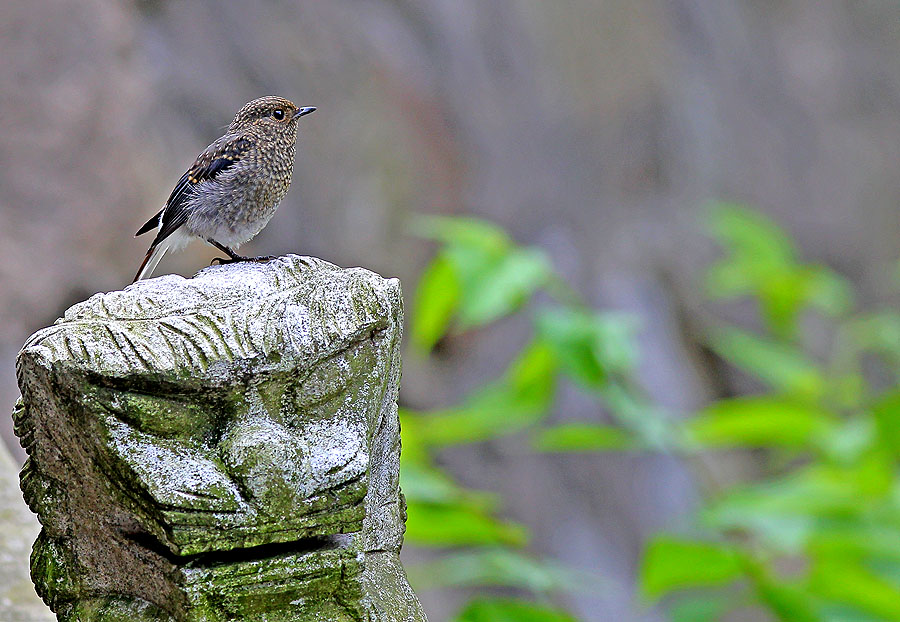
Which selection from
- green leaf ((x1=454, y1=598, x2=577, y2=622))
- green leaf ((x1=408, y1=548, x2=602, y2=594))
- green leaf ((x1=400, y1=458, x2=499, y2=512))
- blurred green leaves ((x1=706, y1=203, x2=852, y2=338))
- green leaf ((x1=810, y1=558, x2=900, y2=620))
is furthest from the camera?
blurred green leaves ((x1=706, y1=203, x2=852, y2=338))

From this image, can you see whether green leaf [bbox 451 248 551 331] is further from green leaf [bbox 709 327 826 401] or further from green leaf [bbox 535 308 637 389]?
green leaf [bbox 709 327 826 401]

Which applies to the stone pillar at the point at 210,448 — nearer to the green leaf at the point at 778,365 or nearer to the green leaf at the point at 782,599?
the green leaf at the point at 782,599

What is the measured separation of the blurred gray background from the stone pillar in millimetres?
1863

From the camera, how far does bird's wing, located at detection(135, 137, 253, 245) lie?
128cm

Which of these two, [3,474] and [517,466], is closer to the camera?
[3,474]

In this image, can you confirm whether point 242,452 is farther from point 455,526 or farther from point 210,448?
point 455,526

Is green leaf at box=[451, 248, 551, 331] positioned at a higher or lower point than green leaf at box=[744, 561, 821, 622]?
higher

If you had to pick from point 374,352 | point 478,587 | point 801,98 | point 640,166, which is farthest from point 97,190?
point 801,98

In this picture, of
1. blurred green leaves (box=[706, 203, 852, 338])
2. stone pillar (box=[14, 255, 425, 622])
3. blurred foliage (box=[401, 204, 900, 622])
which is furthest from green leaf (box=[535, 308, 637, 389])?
blurred green leaves (box=[706, 203, 852, 338])

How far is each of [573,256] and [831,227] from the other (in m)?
2.02

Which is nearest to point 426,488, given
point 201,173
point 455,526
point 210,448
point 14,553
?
point 455,526

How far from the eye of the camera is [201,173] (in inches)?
50.6

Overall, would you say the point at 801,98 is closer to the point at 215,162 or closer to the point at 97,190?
the point at 97,190

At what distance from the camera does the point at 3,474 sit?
1536 mm
